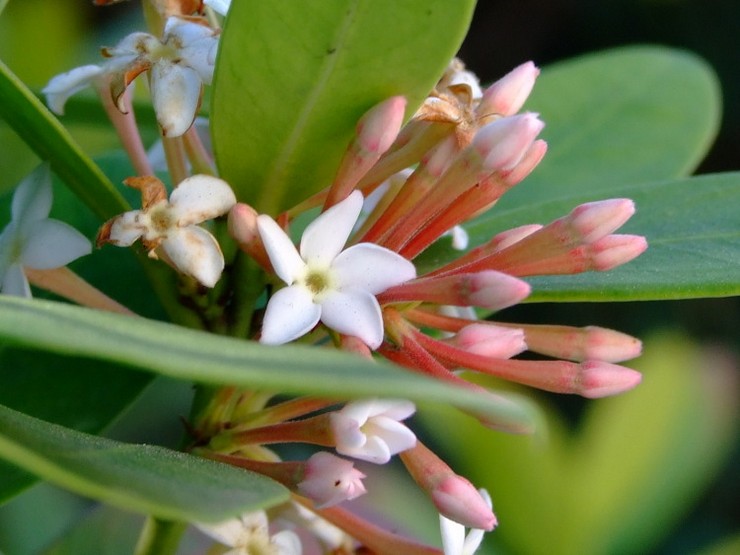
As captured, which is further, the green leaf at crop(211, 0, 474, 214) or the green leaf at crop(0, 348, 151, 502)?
the green leaf at crop(0, 348, 151, 502)

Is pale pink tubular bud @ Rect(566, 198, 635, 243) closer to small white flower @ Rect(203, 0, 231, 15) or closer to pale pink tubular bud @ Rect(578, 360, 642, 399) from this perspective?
pale pink tubular bud @ Rect(578, 360, 642, 399)

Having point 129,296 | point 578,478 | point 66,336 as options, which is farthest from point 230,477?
point 578,478

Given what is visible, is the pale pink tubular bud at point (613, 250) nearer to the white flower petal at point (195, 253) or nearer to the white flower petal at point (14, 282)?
the white flower petal at point (195, 253)

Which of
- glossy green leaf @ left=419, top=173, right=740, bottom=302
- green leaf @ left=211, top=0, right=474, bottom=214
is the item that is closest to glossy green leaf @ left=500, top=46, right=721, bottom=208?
glossy green leaf @ left=419, top=173, right=740, bottom=302

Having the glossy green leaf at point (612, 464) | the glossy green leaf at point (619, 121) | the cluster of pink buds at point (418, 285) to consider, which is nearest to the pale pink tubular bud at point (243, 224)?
the cluster of pink buds at point (418, 285)

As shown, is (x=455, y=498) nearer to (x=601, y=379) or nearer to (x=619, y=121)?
(x=601, y=379)

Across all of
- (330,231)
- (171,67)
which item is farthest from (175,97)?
(330,231)
